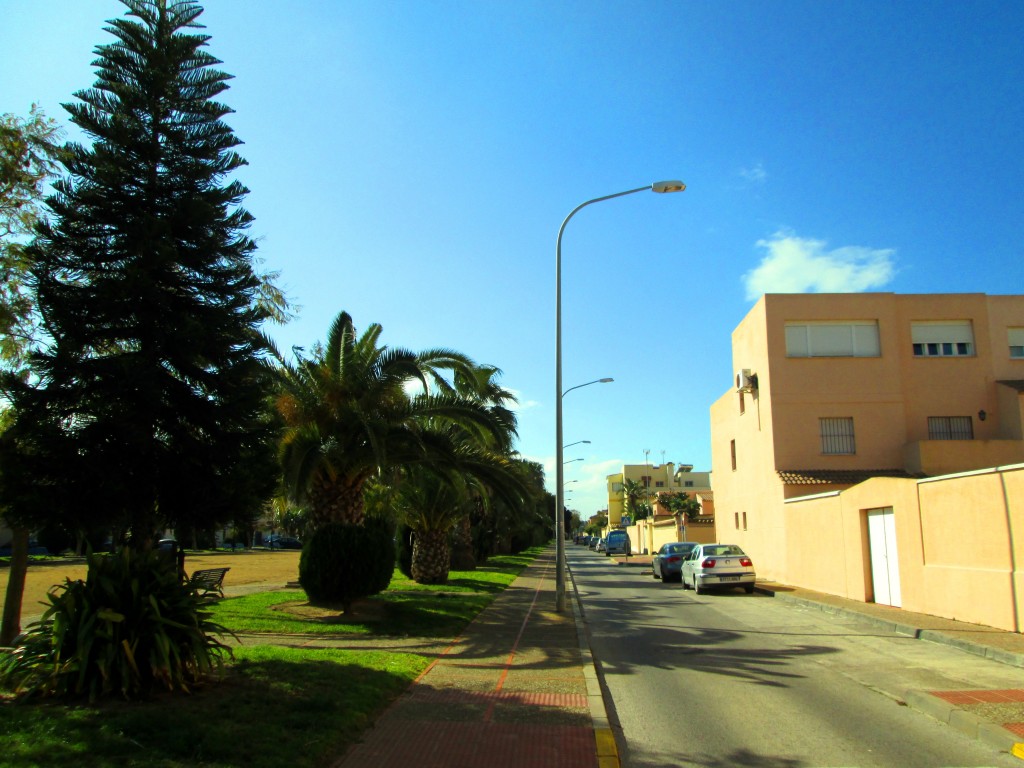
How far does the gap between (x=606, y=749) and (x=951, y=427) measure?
27028mm

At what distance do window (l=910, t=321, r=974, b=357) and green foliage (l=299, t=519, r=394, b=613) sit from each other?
2288 centimetres

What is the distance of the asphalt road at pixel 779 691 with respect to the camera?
6449mm

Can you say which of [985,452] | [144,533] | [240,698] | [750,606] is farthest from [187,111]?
[985,452]

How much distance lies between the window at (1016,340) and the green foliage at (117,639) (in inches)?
1252

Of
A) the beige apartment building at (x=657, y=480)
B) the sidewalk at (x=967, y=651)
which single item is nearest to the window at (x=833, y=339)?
the sidewalk at (x=967, y=651)

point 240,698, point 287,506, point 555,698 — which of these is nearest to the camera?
point 240,698

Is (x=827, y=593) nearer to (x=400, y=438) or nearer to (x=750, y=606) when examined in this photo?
(x=750, y=606)

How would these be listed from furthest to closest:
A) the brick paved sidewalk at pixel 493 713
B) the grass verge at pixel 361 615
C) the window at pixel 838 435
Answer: the window at pixel 838 435 < the grass verge at pixel 361 615 < the brick paved sidewalk at pixel 493 713

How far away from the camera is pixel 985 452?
25.9 metres

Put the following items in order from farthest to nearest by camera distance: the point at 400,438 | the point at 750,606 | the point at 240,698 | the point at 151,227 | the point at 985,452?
the point at 985,452 < the point at 750,606 < the point at 400,438 < the point at 151,227 < the point at 240,698

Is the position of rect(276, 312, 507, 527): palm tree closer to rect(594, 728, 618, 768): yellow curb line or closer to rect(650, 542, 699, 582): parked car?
rect(594, 728, 618, 768): yellow curb line

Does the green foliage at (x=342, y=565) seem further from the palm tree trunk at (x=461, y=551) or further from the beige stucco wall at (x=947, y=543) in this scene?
the palm tree trunk at (x=461, y=551)

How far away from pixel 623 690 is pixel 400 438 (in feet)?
26.8

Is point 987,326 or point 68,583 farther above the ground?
point 987,326
